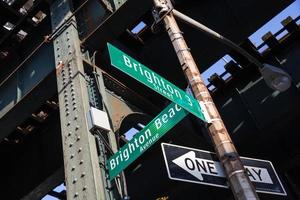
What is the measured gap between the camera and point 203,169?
14.5 feet

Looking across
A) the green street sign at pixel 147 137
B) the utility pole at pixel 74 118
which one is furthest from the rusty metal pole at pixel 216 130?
the utility pole at pixel 74 118

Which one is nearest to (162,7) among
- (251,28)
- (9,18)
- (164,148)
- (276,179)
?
(164,148)

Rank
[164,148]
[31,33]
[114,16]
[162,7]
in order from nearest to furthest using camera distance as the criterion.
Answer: [164,148]
[162,7]
[114,16]
[31,33]

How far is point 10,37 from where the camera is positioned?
976 centimetres

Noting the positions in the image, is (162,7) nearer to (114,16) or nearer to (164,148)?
(114,16)

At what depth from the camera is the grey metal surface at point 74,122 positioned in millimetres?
5469

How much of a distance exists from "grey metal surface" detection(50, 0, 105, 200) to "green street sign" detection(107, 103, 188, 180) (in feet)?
1.70

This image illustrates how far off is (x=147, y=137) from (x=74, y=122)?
5.99 ft

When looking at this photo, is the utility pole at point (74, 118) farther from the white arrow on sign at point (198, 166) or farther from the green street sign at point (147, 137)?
the white arrow on sign at point (198, 166)

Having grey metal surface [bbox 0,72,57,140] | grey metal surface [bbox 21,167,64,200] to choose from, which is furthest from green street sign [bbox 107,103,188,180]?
grey metal surface [bbox 21,167,64,200]

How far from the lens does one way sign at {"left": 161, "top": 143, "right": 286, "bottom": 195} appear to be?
4.31m

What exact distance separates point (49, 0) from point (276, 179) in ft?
21.8

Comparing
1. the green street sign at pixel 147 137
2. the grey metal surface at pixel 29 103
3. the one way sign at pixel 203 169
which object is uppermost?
the grey metal surface at pixel 29 103

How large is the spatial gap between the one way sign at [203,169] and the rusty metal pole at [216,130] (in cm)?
19
